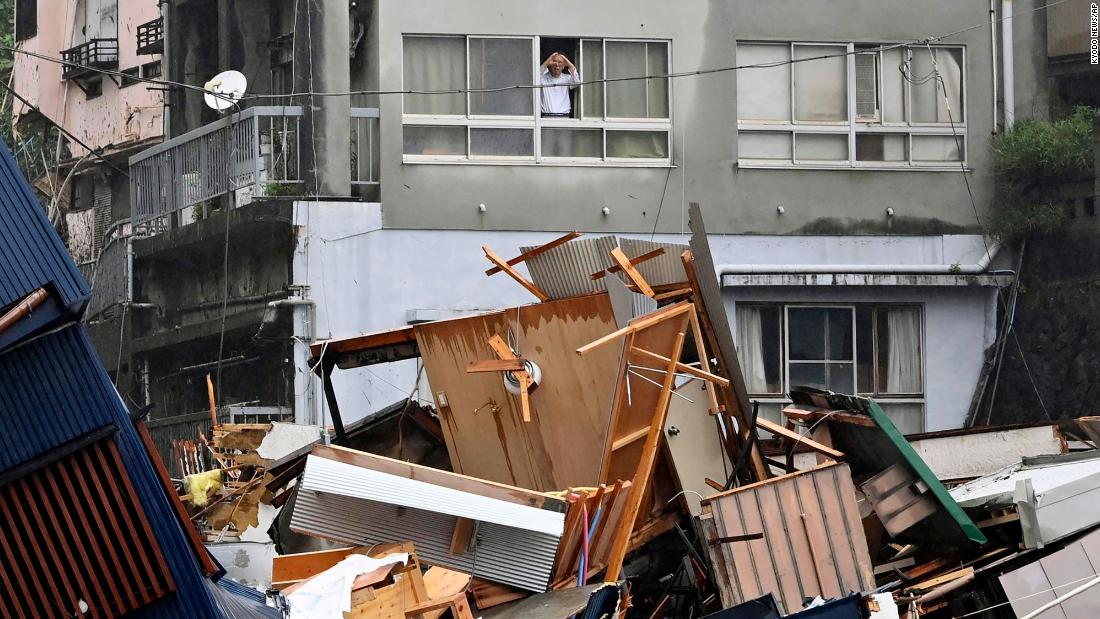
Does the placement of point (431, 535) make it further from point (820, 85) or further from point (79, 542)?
point (820, 85)

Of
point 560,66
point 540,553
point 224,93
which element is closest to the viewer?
point 540,553

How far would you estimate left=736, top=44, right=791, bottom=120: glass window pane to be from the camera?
1889cm

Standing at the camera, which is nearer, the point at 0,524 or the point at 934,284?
the point at 0,524

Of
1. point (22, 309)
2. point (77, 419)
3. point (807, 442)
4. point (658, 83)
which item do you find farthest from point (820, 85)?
point (22, 309)

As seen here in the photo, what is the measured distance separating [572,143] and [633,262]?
7614 mm

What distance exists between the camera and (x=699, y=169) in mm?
18750

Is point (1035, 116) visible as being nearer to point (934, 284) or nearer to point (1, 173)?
point (934, 284)

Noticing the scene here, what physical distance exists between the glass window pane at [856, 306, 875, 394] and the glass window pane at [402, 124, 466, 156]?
612 centimetres

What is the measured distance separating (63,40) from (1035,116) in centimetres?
2618

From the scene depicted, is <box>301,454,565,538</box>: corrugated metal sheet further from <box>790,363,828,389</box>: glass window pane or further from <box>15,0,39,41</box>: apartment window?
<box>15,0,39,41</box>: apartment window

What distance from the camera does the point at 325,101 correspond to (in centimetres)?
1847

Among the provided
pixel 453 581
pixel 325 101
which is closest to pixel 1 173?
pixel 453 581

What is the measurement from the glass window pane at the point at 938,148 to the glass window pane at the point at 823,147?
3.86 ft

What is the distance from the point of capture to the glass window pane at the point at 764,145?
19.0 m
